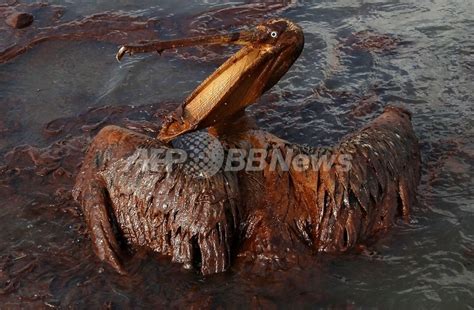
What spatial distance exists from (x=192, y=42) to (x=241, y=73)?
1.35 feet

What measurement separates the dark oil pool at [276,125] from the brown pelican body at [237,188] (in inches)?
6.9

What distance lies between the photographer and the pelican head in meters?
4.05

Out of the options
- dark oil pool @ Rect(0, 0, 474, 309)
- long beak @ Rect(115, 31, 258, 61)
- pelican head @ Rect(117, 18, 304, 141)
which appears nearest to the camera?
long beak @ Rect(115, 31, 258, 61)

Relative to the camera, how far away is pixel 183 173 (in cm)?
409

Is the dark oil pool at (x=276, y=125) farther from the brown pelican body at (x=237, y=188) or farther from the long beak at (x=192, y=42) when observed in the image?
the long beak at (x=192, y=42)

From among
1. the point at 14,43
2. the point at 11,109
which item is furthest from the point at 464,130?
the point at 14,43

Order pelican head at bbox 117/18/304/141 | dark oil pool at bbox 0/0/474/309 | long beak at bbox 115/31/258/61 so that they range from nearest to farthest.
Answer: long beak at bbox 115/31/258/61, pelican head at bbox 117/18/304/141, dark oil pool at bbox 0/0/474/309

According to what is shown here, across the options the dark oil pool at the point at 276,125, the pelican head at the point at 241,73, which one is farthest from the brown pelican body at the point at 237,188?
the dark oil pool at the point at 276,125

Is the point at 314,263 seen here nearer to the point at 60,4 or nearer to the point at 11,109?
the point at 11,109

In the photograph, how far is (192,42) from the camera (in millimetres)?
3828

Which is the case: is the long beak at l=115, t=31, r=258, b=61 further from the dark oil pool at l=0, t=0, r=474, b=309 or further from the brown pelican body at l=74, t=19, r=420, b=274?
the dark oil pool at l=0, t=0, r=474, b=309

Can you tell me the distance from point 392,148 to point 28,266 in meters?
2.76

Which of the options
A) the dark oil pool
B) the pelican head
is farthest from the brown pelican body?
the dark oil pool

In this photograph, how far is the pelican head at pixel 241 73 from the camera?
4.05m
